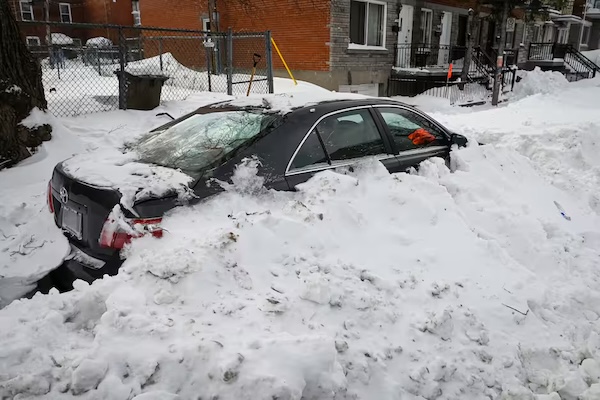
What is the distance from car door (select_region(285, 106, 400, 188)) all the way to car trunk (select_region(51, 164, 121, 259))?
4.26ft

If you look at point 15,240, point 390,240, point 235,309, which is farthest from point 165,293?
point 15,240

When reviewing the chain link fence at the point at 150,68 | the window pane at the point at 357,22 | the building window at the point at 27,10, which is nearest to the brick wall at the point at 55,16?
the building window at the point at 27,10

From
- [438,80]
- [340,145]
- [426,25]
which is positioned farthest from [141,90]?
[426,25]

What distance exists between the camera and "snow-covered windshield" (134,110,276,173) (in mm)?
3518

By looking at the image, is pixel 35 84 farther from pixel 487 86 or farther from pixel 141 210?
pixel 487 86

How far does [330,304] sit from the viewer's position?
288 cm

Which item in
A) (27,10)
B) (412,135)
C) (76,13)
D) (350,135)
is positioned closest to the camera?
(350,135)

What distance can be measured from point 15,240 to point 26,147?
2.54 metres

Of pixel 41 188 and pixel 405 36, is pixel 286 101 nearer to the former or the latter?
pixel 41 188

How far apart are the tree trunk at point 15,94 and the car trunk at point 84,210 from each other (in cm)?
308

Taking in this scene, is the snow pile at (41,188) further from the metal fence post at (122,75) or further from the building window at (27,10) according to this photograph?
the building window at (27,10)

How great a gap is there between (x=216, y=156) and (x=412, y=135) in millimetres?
2174

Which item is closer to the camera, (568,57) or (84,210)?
(84,210)

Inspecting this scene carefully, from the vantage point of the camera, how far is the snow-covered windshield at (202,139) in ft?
11.5
